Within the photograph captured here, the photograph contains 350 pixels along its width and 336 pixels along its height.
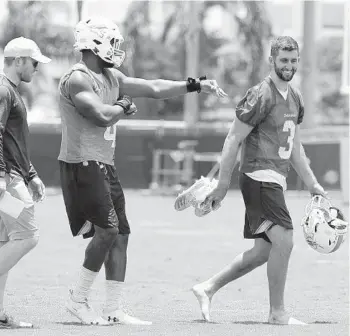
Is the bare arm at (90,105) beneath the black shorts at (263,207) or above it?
above

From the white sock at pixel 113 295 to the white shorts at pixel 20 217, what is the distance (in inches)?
25.9

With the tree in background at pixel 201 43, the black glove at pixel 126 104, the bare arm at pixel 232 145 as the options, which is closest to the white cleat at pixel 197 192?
the bare arm at pixel 232 145

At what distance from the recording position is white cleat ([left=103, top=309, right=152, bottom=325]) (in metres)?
7.52

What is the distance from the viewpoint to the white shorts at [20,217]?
7.23 metres

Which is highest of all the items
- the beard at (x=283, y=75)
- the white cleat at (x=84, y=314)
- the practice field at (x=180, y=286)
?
the beard at (x=283, y=75)

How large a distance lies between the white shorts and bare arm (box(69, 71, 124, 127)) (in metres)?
0.60

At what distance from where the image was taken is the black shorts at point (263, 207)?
25.0 feet

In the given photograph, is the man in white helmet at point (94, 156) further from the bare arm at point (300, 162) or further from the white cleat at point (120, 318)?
the bare arm at point (300, 162)

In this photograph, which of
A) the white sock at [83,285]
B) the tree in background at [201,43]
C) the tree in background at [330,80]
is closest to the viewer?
the white sock at [83,285]

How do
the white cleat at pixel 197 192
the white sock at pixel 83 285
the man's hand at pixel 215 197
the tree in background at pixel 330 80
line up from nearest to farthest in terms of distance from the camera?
the white sock at pixel 83 285 → the man's hand at pixel 215 197 → the white cleat at pixel 197 192 → the tree in background at pixel 330 80

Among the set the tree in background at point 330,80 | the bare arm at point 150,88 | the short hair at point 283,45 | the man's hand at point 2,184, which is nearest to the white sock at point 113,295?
the man's hand at point 2,184

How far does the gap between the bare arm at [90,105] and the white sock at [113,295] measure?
111 centimetres

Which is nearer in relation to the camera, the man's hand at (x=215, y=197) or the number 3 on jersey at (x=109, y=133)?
the number 3 on jersey at (x=109, y=133)

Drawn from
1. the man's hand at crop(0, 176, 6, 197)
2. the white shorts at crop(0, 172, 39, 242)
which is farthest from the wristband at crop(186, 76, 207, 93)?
the man's hand at crop(0, 176, 6, 197)
